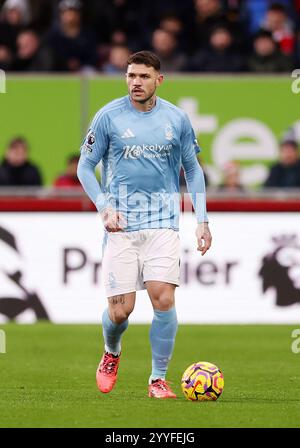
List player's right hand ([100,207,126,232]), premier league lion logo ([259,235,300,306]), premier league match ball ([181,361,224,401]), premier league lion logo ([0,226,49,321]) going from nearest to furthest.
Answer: player's right hand ([100,207,126,232]), premier league match ball ([181,361,224,401]), premier league lion logo ([0,226,49,321]), premier league lion logo ([259,235,300,306])

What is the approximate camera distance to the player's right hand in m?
9.70

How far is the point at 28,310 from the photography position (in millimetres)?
16484

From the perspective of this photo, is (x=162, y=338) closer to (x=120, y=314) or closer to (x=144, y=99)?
(x=120, y=314)

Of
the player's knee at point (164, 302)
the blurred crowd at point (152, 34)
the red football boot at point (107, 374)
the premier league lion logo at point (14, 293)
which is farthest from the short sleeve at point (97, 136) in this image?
the blurred crowd at point (152, 34)

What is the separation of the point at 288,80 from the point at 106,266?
307 inches

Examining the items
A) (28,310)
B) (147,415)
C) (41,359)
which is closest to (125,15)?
(28,310)

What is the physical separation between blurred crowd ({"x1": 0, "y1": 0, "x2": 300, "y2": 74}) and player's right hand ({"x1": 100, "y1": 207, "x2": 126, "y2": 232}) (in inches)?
370

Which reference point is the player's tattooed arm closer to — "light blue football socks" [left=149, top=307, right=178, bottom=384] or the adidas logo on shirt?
the adidas logo on shirt

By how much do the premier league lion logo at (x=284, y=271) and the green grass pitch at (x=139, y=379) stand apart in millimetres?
492

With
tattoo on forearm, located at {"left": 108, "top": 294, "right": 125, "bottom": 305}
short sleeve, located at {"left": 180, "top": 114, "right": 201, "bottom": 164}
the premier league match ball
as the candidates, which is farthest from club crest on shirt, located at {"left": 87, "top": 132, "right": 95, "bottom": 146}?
the premier league match ball

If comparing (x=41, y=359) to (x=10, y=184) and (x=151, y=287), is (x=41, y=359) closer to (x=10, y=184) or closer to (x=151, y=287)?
(x=151, y=287)

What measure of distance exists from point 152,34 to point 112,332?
34.5 ft

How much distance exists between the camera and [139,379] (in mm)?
11430

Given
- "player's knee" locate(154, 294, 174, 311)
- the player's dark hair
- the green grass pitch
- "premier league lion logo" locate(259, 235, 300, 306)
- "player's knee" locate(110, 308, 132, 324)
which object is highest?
the player's dark hair
